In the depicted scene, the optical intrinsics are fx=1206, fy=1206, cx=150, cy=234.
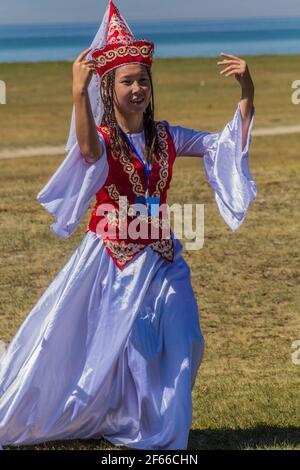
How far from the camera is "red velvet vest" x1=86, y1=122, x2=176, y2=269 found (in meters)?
5.60

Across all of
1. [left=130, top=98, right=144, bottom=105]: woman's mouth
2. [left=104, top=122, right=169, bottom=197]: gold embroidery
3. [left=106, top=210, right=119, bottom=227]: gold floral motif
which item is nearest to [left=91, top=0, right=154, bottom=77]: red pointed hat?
[left=130, top=98, right=144, bottom=105]: woman's mouth

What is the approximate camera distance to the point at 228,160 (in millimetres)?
5824

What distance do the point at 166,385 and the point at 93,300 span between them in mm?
531

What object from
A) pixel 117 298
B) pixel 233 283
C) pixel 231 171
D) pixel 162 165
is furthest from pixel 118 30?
pixel 233 283

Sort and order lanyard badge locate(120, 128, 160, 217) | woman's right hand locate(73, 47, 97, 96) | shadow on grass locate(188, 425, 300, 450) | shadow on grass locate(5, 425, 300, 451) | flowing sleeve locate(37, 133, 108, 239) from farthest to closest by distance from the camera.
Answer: shadow on grass locate(188, 425, 300, 450)
shadow on grass locate(5, 425, 300, 451)
lanyard badge locate(120, 128, 160, 217)
flowing sleeve locate(37, 133, 108, 239)
woman's right hand locate(73, 47, 97, 96)

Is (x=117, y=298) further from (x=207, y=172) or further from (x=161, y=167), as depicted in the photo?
(x=207, y=172)

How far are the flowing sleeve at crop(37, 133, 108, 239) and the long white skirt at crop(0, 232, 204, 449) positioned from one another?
0.55 ft

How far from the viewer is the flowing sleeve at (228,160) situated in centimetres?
577

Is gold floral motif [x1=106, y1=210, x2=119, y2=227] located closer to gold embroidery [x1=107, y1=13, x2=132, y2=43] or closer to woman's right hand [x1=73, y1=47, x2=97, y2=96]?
woman's right hand [x1=73, y1=47, x2=97, y2=96]

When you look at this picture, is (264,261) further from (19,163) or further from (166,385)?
(19,163)

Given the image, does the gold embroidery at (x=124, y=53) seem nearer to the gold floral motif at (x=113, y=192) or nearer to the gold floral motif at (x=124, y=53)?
the gold floral motif at (x=124, y=53)

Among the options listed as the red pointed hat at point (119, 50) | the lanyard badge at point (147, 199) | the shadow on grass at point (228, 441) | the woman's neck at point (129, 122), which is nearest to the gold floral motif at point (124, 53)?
the red pointed hat at point (119, 50)

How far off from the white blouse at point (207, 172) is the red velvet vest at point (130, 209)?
63 mm

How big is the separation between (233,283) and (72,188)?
4.25 m
